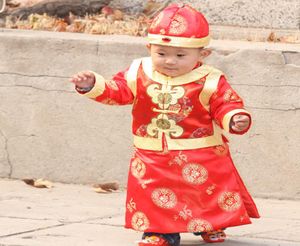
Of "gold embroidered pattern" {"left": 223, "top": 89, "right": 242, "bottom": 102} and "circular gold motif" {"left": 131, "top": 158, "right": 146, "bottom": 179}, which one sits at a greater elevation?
"gold embroidered pattern" {"left": 223, "top": 89, "right": 242, "bottom": 102}

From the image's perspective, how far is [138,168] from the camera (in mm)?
5562

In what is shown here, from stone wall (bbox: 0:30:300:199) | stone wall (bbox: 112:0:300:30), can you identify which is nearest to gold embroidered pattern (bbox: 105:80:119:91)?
stone wall (bbox: 0:30:300:199)

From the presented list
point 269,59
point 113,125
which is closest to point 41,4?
point 113,125

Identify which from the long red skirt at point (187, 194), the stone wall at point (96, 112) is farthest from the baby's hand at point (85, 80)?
the stone wall at point (96, 112)

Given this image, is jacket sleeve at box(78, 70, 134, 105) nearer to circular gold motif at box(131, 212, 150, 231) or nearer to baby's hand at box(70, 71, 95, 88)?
baby's hand at box(70, 71, 95, 88)

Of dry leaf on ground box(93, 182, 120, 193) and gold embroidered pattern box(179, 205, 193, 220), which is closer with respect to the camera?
gold embroidered pattern box(179, 205, 193, 220)

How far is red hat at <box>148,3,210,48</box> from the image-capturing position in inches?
213

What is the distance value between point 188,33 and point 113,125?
1938 millimetres

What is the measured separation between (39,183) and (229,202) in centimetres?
203

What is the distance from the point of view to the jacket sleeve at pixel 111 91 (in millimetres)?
5500

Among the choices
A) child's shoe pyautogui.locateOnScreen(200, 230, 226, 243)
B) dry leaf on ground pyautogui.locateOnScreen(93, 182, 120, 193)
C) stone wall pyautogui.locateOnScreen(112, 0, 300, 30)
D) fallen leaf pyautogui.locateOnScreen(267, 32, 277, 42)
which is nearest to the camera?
child's shoe pyautogui.locateOnScreen(200, 230, 226, 243)

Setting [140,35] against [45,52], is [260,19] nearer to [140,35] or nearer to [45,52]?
[140,35]

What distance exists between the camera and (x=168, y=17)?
5.46m

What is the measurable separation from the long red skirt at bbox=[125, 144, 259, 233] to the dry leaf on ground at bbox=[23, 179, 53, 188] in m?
1.81
